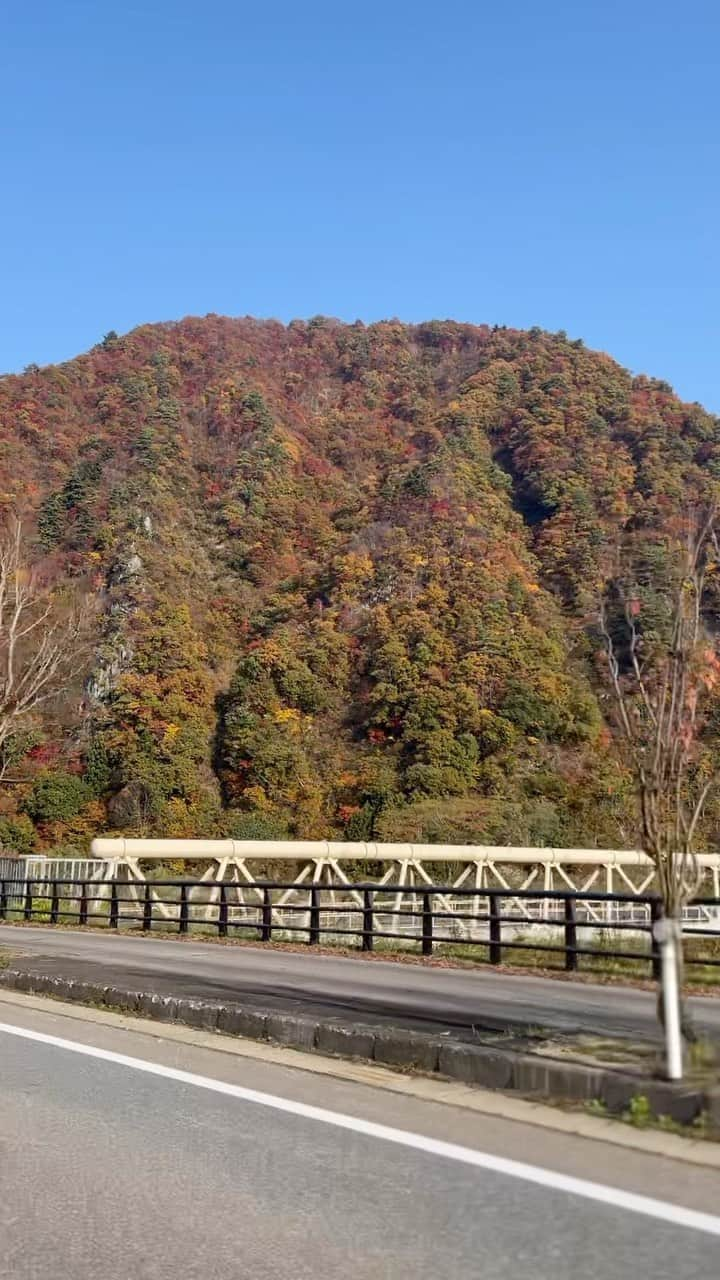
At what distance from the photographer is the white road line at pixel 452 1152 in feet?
15.5

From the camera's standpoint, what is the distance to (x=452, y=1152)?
19.1ft

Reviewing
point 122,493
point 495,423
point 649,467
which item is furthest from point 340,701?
point 495,423

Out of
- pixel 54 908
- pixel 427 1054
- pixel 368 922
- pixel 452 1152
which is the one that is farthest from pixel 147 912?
pixel 452 1152

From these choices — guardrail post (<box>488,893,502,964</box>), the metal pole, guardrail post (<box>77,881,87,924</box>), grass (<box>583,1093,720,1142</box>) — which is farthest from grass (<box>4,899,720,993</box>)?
grass (<box>583,1093,720,1142</box>)

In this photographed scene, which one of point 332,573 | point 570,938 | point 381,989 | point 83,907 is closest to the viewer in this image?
point 381,989

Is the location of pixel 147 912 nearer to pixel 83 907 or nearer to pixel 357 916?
pixel 83 907

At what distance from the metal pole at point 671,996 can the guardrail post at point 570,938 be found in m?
8.25

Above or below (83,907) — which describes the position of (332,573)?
above

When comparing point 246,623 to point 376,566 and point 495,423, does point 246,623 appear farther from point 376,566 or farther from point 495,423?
point 495,423

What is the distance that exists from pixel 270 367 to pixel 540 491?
5200 centimetres

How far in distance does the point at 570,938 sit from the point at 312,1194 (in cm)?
1099

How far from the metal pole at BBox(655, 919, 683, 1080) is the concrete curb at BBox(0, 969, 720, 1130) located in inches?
5.4

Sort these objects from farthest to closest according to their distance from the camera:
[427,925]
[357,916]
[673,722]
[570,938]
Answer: [357,916], [427,925], [570,938], [673,722]

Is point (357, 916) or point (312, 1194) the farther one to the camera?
point (357, 916)
